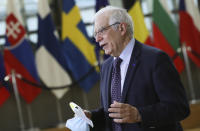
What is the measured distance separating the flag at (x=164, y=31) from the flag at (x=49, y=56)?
182 centimetres

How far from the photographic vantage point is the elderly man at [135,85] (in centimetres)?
209

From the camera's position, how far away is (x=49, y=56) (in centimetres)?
616

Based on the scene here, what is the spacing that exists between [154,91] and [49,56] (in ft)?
13.7

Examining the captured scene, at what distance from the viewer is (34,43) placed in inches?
273

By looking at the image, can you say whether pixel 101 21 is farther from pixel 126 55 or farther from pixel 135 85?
pixel 135 85

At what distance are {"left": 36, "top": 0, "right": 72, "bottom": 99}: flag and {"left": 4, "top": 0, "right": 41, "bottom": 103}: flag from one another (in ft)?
0.65

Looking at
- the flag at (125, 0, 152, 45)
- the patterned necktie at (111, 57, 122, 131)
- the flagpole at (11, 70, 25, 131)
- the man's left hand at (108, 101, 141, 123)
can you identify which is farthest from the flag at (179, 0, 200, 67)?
the man's left hand at (108, 101, 141, 123)

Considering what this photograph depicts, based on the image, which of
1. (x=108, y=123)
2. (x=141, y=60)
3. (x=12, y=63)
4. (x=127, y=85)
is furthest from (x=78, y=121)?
(x=12, y=63)

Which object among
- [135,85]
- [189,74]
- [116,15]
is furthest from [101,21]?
[189,74]

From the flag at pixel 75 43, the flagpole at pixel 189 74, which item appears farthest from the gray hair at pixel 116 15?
the flagpole at pixel 189 74

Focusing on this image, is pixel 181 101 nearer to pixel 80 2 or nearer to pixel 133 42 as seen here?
pixel 133 42

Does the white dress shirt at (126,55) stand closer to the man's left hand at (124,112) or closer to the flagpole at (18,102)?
the man's left hand at (124,112)

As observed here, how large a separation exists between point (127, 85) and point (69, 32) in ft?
13.9

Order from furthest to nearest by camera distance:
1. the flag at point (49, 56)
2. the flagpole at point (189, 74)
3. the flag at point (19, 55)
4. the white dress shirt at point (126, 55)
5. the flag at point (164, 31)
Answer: the flagpole at point (189, 74)
the flag at point (164, 31)
the flag at point (49, 56)
the flag at point (19, 55)
the white dress shirt at point (126, 55)
